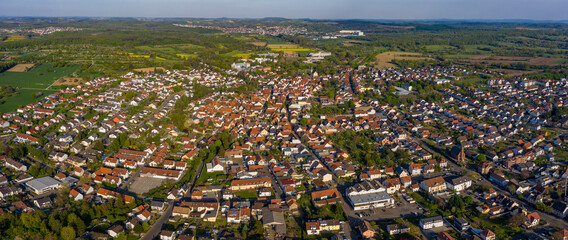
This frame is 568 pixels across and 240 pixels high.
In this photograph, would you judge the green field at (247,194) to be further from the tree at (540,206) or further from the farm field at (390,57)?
the farm field at (390,57)

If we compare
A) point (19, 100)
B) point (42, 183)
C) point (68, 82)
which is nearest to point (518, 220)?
point (42, 183)

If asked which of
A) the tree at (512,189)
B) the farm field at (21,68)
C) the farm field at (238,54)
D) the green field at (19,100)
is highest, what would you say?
the farm field at (238,54)

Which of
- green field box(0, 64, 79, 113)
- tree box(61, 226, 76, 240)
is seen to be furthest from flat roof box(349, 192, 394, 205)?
green field box(0, 64, 79, 113)

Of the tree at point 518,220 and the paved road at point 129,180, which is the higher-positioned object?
the tree at point 518,220

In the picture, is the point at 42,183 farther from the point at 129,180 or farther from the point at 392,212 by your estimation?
the point at 392,212

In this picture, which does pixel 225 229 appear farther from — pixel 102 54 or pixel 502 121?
pixel 102 54

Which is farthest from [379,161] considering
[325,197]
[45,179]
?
[45,179]

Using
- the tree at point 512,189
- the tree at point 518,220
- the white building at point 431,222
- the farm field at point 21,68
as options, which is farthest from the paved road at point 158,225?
the farm field at point 21,68
